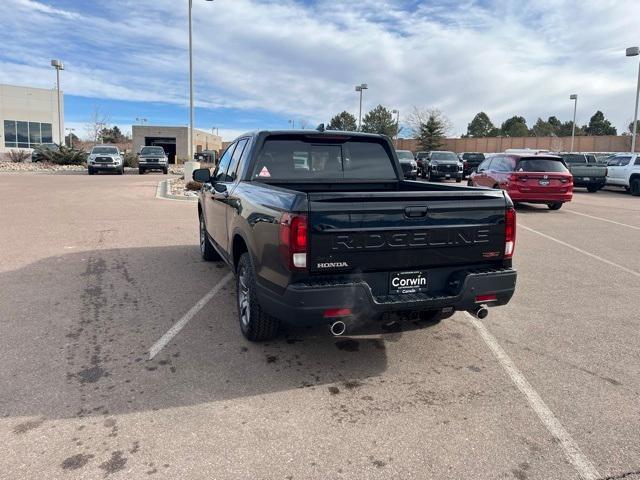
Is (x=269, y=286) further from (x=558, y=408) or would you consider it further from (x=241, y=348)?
(x=558, y=408)

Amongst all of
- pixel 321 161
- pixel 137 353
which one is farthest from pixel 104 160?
pixel 137 353

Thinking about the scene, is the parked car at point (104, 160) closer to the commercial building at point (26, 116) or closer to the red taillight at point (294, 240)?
the red taillight at point (294, 240)

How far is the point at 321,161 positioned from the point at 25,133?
224 ft

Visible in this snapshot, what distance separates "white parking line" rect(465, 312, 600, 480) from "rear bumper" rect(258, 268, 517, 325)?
1.92 feet

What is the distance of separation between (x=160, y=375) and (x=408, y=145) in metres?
76.9

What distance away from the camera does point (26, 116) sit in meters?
61.8

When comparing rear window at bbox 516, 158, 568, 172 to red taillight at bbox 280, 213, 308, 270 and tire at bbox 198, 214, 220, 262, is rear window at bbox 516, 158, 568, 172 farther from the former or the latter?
red taillight at bbox 280, 213, 308, 270

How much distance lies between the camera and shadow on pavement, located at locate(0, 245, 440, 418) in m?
3.61

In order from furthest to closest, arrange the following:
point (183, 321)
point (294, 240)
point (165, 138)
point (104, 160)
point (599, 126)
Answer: point (599, 126) → point (165, 138) → point (104, 160) → point (183, 321) → point (294, 240)

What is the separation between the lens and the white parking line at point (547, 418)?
2.87 metres

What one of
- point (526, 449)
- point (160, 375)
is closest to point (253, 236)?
point (160, 375)

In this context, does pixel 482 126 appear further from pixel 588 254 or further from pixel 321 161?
pixel 321 161

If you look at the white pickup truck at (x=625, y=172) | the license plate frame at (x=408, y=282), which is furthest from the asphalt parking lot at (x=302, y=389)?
the white pickup truck at (x=625, y=172)

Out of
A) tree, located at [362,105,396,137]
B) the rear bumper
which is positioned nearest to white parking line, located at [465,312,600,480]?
the rear bumper
